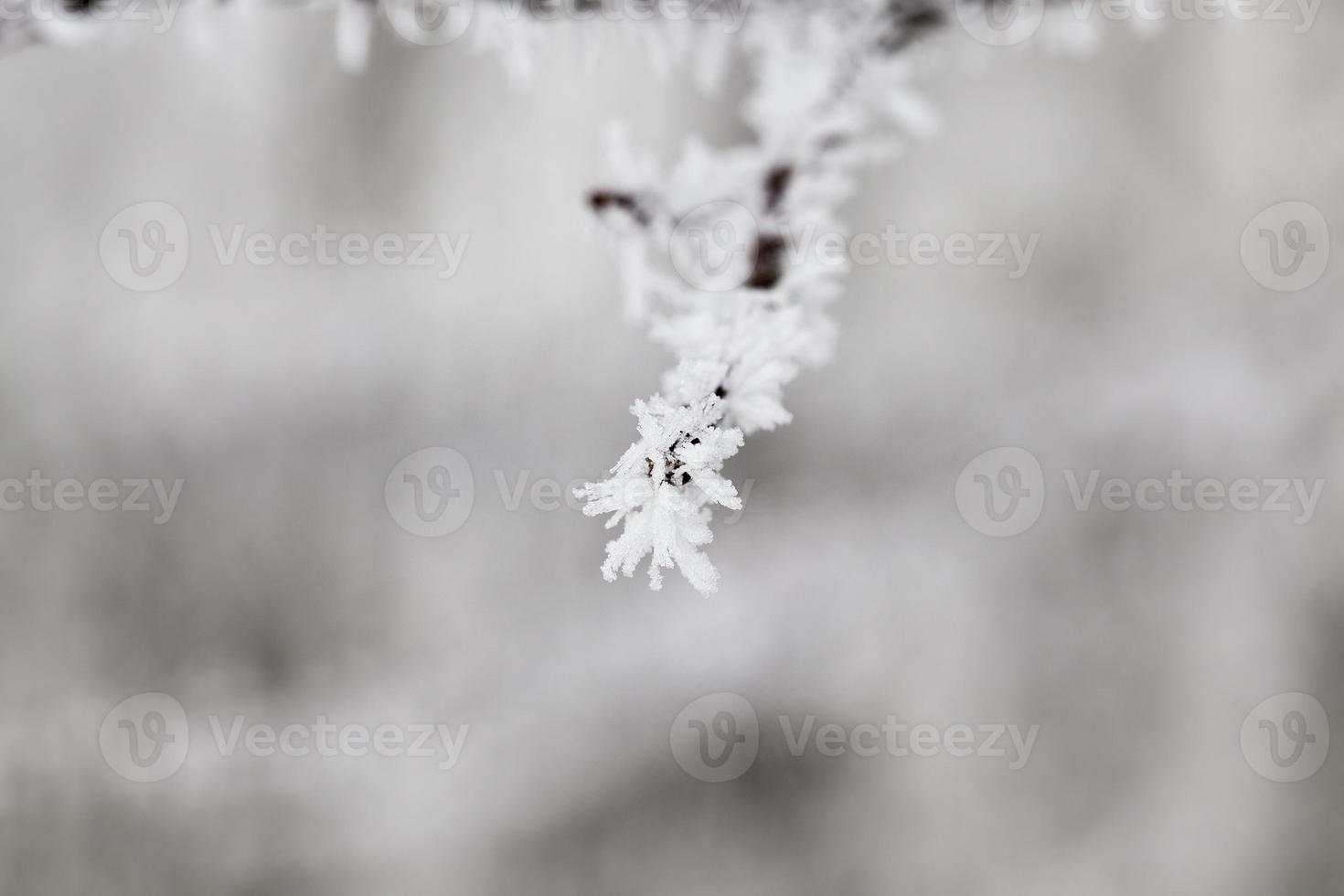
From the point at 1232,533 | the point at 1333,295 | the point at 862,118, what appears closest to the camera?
the point at 862,118

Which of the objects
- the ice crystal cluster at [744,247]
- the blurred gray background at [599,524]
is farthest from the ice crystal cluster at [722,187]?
the blurred gray background at [599,524]

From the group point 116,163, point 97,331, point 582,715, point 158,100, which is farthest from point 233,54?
point 582,715

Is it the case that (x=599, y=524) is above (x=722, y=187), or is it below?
above

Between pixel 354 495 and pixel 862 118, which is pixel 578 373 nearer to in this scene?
pixel 354 495

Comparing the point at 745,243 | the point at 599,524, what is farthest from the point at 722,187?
the point at 599,524

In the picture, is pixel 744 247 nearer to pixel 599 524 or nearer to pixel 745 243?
pixel 745 243

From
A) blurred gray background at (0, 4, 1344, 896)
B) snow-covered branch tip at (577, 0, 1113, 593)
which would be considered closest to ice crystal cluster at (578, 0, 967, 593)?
snow-covered branch tip at (577, 0, 1113, 593)

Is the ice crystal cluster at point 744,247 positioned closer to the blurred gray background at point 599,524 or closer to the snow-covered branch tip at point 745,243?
the snow-covered branch tip at point 745,243

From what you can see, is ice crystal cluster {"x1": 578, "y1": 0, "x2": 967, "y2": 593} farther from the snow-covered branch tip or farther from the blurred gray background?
the blurred gray background
